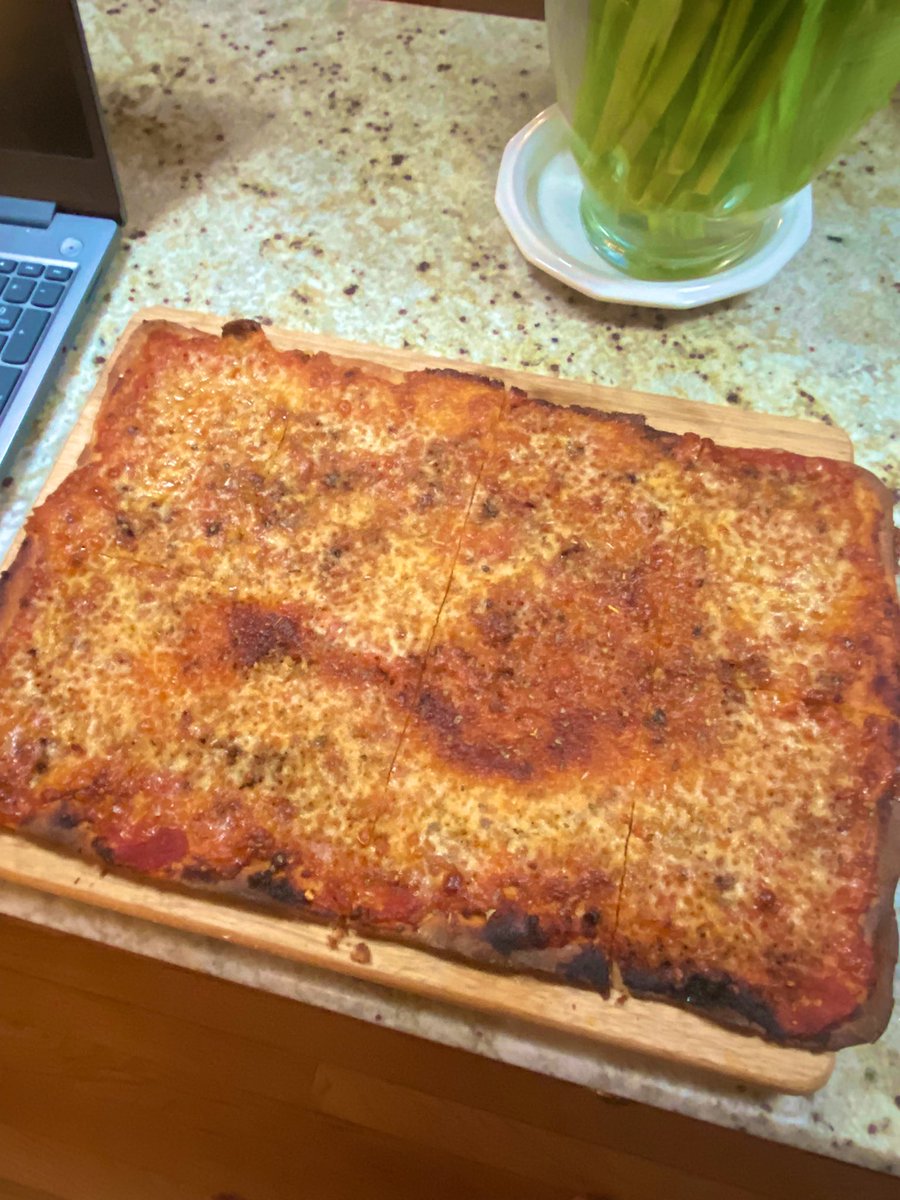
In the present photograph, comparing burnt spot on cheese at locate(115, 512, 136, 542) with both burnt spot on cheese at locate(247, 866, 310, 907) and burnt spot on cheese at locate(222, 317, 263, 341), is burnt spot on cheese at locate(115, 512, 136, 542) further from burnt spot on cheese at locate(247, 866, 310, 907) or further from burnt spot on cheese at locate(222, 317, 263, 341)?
burnt spot on cheese at locate(247, 866, 310, 907)

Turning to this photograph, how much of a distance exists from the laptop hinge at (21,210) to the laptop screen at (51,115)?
0.01 meters

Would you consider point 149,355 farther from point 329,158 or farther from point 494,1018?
point 494,1018

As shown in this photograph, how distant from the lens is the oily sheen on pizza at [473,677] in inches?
33.3

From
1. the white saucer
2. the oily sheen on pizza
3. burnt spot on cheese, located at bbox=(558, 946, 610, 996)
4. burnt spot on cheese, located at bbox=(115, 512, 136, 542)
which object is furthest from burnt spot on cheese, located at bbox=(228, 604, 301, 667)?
the white saucer

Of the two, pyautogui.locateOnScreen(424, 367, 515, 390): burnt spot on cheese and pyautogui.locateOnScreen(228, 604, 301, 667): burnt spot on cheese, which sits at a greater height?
pyautogui.locateOnScreen(424, 367, 515, 390): burnt spot on cheese

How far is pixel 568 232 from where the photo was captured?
4.09 ft

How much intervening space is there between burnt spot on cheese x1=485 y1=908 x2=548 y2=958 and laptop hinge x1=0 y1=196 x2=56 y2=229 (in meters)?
1.06

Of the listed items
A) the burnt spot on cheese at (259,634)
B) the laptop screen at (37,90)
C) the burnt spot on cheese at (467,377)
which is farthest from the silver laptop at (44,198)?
the burnt spot on cheese at (467,377)

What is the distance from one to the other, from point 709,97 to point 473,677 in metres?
0.60

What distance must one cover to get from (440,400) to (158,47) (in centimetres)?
89

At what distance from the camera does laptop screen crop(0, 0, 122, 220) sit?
106cm

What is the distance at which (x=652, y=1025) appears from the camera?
81cm

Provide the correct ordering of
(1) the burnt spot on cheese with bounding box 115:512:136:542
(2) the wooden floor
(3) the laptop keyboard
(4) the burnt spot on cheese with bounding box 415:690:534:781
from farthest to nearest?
1. (2) the wooden floor
2. (3) the laptop keyboard
3. (1) the burnt spot on cheese with bounding box 115:512:136:542
4. (4) the burnt spot on cheese with bounding box 415:690:534:781

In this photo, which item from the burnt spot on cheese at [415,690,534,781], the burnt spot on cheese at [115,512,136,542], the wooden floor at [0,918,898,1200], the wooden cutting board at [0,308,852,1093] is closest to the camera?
the wooden cutting board at [0,308,852,1093]
